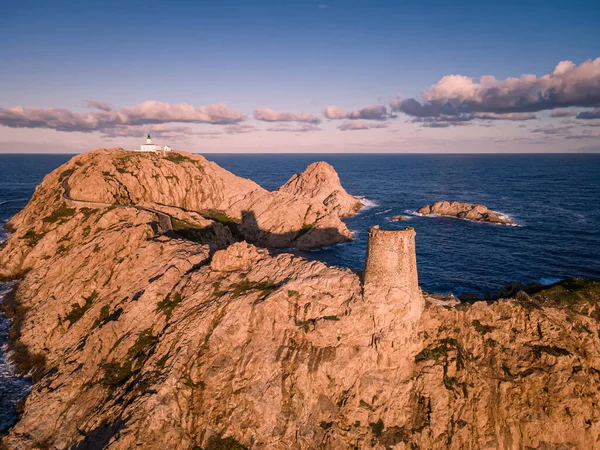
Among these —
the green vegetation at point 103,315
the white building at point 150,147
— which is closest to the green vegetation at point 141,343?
the green vegetation at point 103,315

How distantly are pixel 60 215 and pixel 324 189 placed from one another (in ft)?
255

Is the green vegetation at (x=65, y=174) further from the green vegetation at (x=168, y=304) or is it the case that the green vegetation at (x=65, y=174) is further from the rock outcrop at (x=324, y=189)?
the rock outcrop at (x=324, y=189)

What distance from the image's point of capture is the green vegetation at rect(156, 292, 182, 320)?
37469 millimetres

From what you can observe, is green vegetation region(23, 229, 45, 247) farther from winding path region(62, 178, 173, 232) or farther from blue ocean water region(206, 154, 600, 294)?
blue ocean water region(206, 154, 600, 294)

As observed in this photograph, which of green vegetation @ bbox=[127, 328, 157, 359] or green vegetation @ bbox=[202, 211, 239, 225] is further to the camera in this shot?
green vegetation @ bbox=[202, 211, 239, 225]

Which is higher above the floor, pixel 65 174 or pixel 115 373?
pixel 65 174

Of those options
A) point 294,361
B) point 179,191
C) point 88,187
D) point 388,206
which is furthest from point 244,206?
point 294,361

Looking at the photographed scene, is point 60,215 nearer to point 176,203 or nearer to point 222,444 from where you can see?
point 176,203

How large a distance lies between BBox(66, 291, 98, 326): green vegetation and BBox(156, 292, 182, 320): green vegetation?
12.5 meters

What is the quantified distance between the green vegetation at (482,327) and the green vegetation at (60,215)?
68.7m

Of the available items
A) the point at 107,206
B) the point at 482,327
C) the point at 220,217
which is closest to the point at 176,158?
the point at 220,217

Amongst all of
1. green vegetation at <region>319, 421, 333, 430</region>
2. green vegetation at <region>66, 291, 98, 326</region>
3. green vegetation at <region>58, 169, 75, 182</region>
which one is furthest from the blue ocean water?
green vegetation at <region>58, 169, 75, 182</region>

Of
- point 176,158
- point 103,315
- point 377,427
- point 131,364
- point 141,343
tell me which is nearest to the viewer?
Result: point 377,427

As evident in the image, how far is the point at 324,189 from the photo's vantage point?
121500mm
